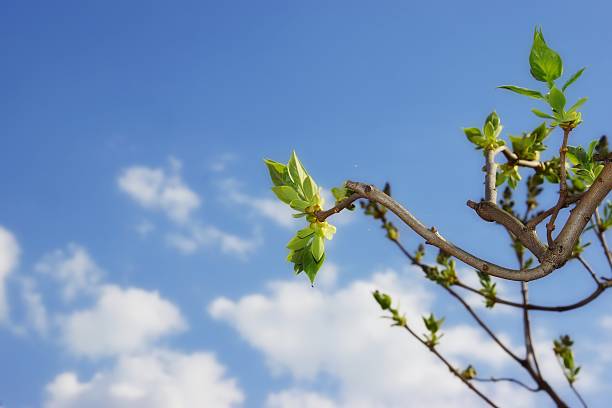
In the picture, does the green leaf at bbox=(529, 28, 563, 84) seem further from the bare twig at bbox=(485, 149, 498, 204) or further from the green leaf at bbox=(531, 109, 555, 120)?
the bare twig at bbox=(485, 149, 498, 204)

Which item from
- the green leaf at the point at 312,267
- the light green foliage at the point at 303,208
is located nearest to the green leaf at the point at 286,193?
the light green foliage at the point at 303,208

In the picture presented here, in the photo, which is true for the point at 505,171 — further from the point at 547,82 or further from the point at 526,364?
the point at 526,364

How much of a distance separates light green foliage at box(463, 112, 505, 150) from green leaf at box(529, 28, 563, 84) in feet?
1.17

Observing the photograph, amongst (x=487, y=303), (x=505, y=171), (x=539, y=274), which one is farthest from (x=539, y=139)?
(x=487, y=303)

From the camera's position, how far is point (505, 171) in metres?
1.53

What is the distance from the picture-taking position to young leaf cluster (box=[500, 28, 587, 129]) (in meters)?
1.06

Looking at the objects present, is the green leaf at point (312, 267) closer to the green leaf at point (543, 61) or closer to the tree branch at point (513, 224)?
the tree branch at point (513, 224)

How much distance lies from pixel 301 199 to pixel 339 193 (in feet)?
0.42

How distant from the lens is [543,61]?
1.06m

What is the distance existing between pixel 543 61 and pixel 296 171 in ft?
1.58

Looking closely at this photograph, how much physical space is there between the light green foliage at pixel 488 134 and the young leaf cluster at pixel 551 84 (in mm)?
334

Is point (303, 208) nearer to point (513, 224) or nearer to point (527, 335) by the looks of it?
point (513, 224)

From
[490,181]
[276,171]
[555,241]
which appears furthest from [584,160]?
[276,171]

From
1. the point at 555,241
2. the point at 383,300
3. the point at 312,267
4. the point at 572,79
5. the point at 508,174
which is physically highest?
the point at 383,300
